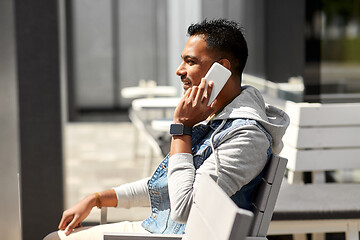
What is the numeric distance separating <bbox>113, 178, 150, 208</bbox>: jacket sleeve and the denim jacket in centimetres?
13

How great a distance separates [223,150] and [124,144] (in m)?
7.13

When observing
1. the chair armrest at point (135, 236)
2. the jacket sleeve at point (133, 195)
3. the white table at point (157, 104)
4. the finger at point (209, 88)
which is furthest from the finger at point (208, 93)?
the white table at point (157, 104)

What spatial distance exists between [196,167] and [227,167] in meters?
0.15

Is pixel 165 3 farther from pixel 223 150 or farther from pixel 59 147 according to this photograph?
pixel 223 150

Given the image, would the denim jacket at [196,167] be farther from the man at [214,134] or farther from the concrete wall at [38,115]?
the concrete wall at [38,115]

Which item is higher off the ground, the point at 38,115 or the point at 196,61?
the point at 196,61

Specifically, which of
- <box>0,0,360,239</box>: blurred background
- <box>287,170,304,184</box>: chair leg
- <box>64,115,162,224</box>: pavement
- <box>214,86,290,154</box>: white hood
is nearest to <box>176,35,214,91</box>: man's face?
<box>214,86,290,154</box>: white hood

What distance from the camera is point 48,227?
3814mm

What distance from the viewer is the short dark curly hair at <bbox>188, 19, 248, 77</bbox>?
199 cm

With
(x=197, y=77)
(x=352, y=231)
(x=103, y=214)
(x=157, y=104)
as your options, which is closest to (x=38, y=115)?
(x=103, y=214)

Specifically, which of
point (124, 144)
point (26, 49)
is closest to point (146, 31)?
point (124, 144)

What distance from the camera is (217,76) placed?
1912 mm

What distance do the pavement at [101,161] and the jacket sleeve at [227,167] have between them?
81.2 inches

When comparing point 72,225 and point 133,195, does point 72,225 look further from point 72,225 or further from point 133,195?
point 133,195
